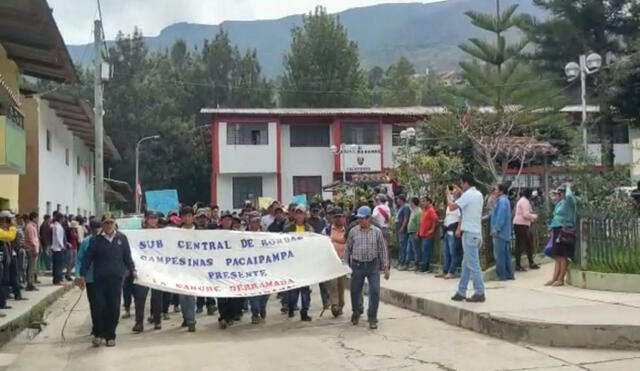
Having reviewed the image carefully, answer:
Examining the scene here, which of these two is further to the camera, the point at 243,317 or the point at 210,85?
the point at 210,85

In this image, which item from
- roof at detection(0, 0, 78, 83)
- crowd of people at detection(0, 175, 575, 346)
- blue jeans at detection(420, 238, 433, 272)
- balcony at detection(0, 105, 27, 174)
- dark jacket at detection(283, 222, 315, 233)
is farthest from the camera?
blue jeans at detection(420, 238, 433, 272)

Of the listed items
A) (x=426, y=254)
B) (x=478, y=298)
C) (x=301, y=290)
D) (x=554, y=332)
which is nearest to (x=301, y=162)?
(x=426, y=254)

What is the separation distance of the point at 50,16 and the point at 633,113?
16.3 meters

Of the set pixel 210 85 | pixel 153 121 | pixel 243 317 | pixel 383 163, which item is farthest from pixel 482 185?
pixel 210 85

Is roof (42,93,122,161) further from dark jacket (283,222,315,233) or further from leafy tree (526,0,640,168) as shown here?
leafy tree (526,0,640,168)

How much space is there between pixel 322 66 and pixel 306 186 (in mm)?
16307

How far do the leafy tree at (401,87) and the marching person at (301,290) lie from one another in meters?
58.3

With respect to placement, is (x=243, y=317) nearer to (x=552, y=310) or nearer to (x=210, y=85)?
(x=552, y=310)

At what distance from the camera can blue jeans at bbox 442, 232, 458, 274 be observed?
48.8ft

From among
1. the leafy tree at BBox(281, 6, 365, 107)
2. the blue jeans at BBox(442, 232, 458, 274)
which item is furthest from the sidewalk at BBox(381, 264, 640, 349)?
the leafy tree at BBox(281, 6, 365, 107)

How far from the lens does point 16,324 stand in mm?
12336

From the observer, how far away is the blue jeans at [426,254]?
16469mm

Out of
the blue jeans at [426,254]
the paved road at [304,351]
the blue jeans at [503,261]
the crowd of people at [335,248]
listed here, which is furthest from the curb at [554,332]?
the blue jeans at [426,254]

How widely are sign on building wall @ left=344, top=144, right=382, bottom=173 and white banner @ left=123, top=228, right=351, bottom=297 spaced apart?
101ft
